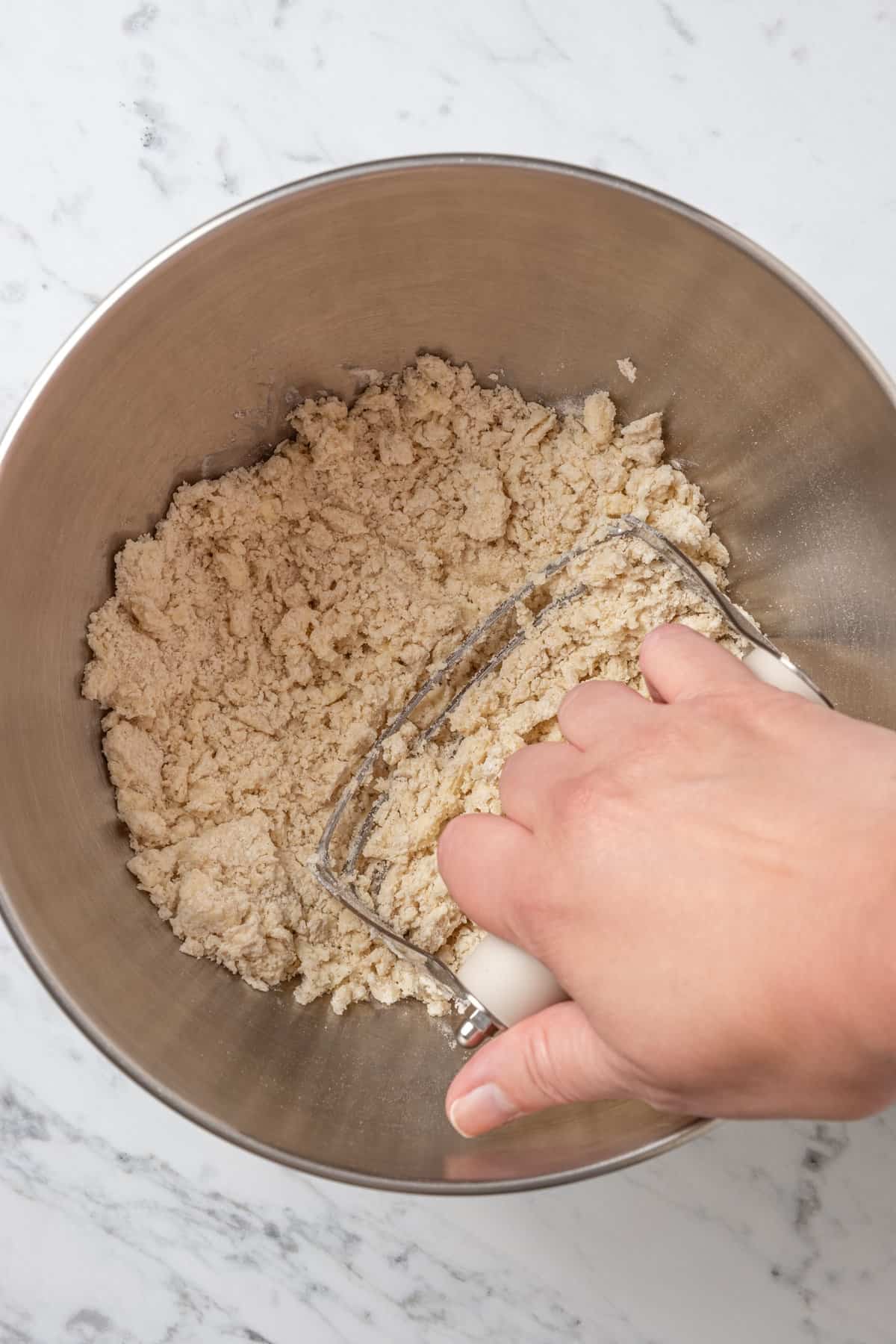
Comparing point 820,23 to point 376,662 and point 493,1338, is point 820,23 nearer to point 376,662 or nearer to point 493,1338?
point 376,662

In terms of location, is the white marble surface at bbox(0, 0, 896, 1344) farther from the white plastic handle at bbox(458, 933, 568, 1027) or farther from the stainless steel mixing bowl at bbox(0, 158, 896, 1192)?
the white plastic handle at bbox(458, 933, 568, 1027)

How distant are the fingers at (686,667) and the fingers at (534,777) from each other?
72 millimetres

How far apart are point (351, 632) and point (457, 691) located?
0.10m

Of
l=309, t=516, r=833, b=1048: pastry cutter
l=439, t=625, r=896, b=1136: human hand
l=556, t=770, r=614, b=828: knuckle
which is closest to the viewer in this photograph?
l=439, t=625, r=896, b=1136: human hand

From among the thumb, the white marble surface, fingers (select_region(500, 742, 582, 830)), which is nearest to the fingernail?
the thumb

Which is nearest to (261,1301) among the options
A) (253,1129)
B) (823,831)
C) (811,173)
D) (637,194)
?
(253,1129)

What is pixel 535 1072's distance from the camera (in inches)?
23.9

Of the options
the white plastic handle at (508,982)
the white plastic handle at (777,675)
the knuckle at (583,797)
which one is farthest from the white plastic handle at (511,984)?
the white plastic handle at (777,675)

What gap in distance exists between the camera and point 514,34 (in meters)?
0.89

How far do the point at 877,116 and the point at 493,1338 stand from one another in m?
1.04

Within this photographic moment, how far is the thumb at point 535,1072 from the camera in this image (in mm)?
584

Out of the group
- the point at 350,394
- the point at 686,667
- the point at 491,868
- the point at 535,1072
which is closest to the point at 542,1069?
the point at 535,1072

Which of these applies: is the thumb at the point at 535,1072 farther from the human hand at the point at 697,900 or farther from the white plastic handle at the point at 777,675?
the white plastic handle at the point at 777,675

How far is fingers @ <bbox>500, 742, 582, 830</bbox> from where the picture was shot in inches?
25.0
